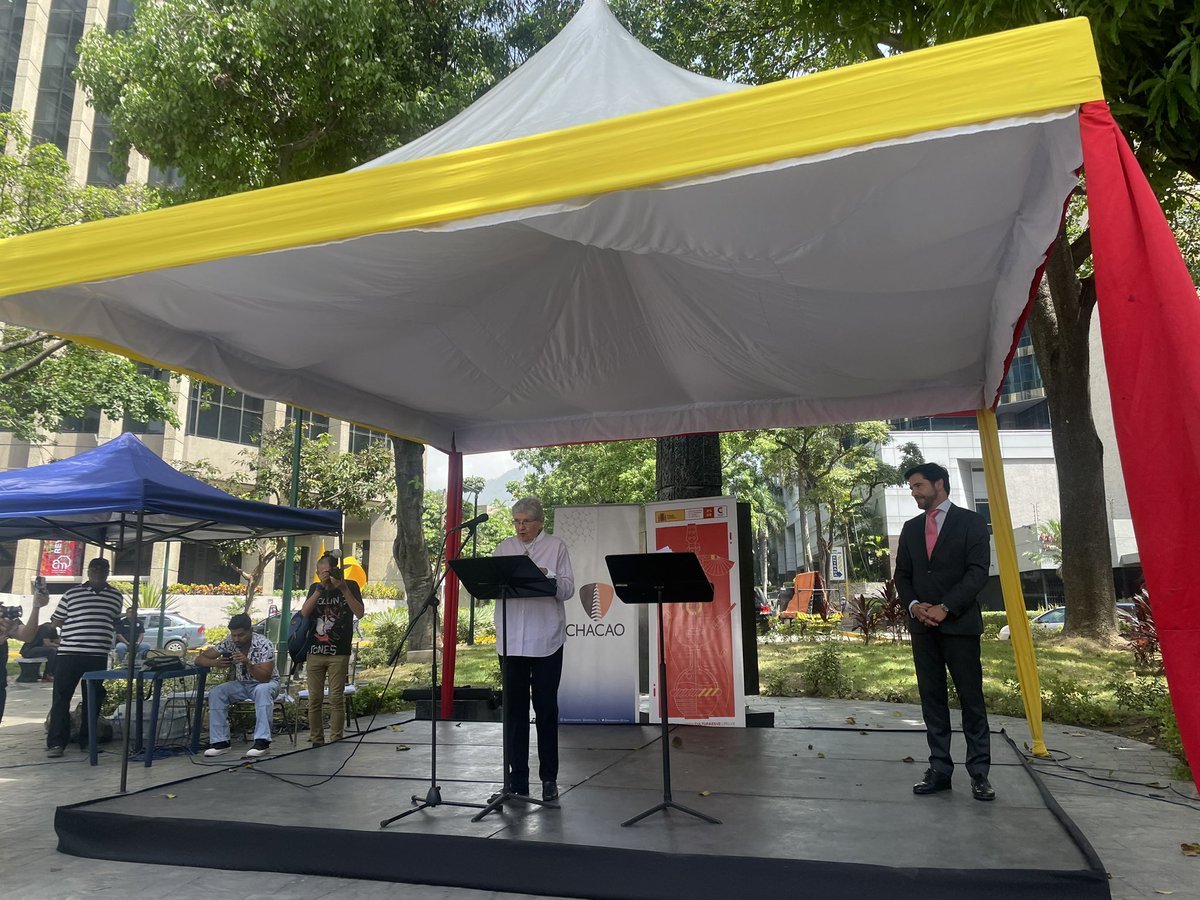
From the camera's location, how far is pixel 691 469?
8711 millimetres

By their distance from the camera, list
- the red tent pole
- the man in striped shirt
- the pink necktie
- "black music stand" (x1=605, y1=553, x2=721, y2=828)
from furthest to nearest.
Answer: the red tent pole
the man in striped shirt
the pink necktie
"black music stand" (x1=605, y1=553, x2=721, y2=828)

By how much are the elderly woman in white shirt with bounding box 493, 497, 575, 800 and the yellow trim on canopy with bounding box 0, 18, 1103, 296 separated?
1828 mm

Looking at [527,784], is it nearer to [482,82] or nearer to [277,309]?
[277,309]

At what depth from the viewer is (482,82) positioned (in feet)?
35.1

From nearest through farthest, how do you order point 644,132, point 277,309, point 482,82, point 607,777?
point 644,132 < point 277,309 < point 607,777 < point 482,82

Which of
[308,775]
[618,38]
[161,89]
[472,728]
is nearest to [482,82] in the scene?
[161,89]

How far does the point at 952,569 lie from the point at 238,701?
5.97 metres

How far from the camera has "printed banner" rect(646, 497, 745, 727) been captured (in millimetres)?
7531

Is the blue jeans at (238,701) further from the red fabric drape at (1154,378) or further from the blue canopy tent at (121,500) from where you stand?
the red fabric drape at (1154,378)

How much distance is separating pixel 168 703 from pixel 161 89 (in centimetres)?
704

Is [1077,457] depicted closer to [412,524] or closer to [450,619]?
[450,619]

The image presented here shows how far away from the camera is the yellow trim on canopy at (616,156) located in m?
2.78

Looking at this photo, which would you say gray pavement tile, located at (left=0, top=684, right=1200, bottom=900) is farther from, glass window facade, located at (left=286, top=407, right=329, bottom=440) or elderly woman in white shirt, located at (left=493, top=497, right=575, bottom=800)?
glass window facade, located at (left=286, top=407, right=329, bottom=440)

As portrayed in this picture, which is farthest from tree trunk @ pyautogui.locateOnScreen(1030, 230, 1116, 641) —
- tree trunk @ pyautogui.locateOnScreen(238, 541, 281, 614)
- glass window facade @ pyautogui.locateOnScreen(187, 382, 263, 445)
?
glass window facade @ pyautogui.locateOnScreen(187, 382, 263, 445)
